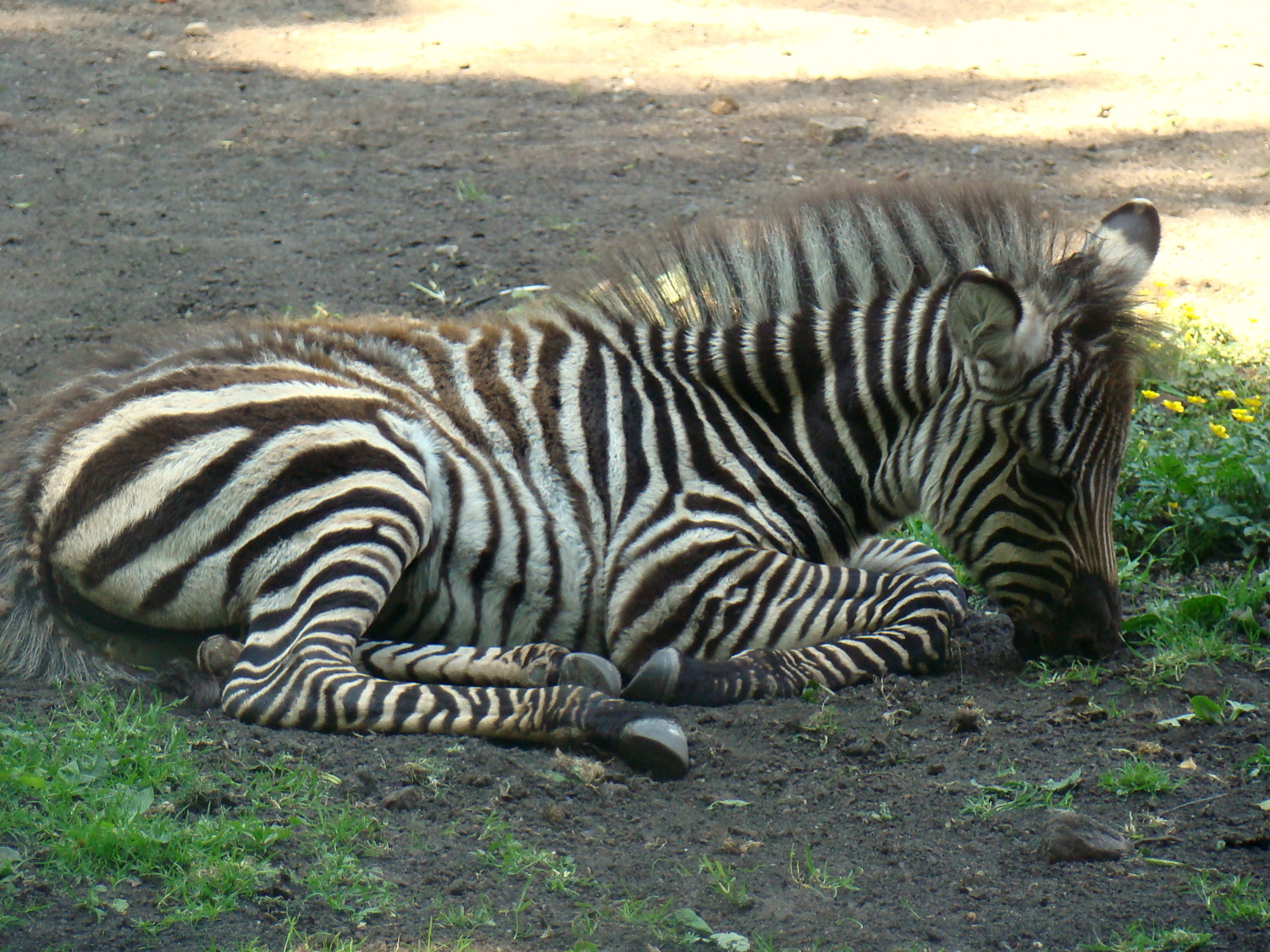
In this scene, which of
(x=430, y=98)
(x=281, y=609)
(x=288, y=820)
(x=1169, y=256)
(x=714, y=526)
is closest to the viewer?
(x=288, y=820)

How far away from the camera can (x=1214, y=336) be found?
7863mm

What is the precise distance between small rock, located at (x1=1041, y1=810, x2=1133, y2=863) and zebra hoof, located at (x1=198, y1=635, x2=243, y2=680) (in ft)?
9.63

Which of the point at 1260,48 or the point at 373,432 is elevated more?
the point at 1260,48

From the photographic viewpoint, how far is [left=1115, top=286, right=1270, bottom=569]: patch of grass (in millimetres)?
5992

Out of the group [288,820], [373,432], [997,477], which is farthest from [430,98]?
[288,820]

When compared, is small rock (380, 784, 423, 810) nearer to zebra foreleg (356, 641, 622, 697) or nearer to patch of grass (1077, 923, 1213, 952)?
zebra foreleg (356, 641, 622, 697)

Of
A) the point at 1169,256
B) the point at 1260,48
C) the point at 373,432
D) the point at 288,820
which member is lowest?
the point at 288,820

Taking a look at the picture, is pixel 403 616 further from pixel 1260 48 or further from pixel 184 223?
pixel 1260 48

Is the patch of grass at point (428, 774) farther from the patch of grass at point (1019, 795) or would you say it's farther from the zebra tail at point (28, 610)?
the patch of grass at point (1019, 795)

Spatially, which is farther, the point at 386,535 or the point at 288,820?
the point at 386,535

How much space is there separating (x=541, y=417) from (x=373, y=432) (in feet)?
2.44

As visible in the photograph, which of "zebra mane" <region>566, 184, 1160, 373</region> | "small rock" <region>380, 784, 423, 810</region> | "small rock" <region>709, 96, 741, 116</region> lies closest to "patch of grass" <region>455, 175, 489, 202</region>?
"small rock" <region>709, 96, 741, 116</region>

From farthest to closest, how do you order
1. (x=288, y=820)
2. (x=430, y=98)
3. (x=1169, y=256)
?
(x=430, y=98) < (x=1169, y=256) < (x=288, y=820)

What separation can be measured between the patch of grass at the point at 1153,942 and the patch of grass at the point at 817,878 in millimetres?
638
